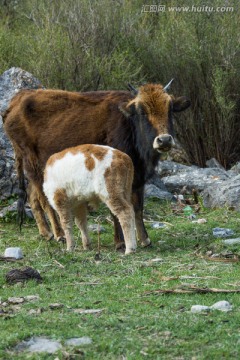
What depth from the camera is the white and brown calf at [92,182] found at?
9.21 m

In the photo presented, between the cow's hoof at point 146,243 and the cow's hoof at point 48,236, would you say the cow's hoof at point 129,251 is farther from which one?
the cow's hoof at point 48,236

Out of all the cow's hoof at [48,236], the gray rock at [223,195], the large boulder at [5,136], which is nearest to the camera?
the cow's hoof at [48,236]

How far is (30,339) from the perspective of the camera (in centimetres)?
572

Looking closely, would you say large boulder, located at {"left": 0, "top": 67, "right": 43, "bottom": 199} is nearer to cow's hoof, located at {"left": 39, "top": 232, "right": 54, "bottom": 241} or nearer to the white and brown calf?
cow's hoof, located at {"left": 39, "top": 232, "right": 54, "bottom": 241}

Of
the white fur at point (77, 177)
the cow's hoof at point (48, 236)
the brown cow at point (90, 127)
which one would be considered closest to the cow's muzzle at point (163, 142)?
the brown cow at point (90, 127)

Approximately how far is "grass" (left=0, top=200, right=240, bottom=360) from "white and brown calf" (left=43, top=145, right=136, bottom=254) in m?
0.43

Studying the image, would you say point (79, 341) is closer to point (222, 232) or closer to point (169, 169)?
point (222, 232)

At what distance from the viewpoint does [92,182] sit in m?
9.24

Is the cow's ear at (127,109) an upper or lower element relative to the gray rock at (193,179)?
upper

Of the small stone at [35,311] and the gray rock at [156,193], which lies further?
the gray rock at [156,193]

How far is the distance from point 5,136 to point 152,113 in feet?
12.7

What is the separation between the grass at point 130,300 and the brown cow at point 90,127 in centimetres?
68

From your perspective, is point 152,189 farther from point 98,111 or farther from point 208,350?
point 208,350

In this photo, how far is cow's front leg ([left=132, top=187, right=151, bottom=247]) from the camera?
33.2ft
